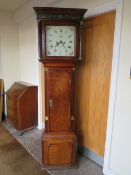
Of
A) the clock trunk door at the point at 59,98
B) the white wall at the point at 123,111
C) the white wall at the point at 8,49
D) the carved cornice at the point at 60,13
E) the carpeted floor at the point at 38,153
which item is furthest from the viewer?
the white wall at the point at 8,49

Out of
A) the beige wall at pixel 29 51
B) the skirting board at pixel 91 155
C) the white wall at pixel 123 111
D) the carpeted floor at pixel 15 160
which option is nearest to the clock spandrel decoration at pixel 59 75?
the carpeted floor at pixel 15 160

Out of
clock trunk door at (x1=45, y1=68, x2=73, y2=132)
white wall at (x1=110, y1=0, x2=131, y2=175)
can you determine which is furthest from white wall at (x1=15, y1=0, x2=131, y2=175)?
clock trunk door at (x1=45, y1=68, x2=73, y2=132)

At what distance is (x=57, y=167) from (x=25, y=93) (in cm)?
142

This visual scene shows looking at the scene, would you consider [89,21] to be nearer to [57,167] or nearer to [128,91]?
[128,91]

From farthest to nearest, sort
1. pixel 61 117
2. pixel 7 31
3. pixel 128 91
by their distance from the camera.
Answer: pixel 7 31
pixel 61 117
pixel 128 91

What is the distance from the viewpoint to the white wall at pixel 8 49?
3.47 meters

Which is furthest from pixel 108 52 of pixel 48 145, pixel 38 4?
pixel 38 4

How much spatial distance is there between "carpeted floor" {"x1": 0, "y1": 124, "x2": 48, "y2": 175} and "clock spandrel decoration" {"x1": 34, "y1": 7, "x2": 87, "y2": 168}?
0.22 metres

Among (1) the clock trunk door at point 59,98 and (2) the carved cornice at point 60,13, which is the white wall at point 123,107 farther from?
(1) the clock trunk door at point 59,98

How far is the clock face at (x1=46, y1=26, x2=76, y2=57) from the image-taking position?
1.85m

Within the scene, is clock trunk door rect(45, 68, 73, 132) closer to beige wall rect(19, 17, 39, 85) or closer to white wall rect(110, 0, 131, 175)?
white wall rect(110, 0, 131, 175)

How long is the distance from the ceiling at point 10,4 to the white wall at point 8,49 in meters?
0.19

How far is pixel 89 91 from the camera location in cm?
227

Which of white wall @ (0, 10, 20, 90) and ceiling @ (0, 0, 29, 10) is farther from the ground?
ceiling @ (0, 0, 29, 10)
